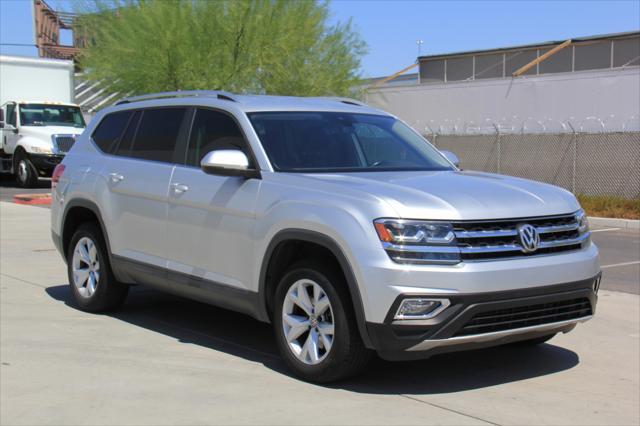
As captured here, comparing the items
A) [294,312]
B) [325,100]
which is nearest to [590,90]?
[325,100]

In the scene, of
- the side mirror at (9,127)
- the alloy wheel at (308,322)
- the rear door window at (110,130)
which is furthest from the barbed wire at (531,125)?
the alloy wheel at (308,322)

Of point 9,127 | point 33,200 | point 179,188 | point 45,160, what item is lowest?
point 33,200

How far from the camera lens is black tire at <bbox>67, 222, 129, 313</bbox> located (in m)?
7.45

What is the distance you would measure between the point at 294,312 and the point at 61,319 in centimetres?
264

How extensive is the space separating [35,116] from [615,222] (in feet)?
53.1

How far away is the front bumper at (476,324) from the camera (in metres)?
5.01

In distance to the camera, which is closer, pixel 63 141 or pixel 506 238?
pixel 506 238

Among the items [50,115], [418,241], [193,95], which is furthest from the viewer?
[50,115]

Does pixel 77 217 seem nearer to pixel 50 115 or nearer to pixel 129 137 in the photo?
pixel 129 137

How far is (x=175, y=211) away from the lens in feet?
21.6

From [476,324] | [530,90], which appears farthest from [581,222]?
[530,90]

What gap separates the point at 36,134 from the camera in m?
24.7

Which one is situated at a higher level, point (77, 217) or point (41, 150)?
point (77, 217)

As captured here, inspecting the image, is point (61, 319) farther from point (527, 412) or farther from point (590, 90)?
point (590, 90)
